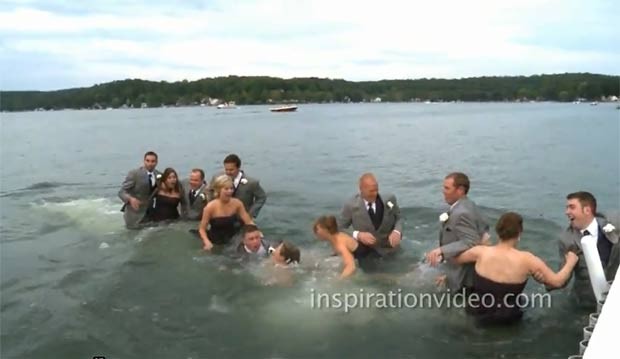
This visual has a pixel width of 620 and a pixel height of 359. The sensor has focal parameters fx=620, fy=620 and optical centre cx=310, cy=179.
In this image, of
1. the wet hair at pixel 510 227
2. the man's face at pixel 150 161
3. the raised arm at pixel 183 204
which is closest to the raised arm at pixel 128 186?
the man's face at pixel 150 161

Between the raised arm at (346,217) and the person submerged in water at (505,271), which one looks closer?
the person submerged in water at (505,271)

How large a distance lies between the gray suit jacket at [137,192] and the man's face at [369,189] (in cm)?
556

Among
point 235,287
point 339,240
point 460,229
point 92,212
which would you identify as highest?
point 460,229

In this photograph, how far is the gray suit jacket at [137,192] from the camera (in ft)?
44.8

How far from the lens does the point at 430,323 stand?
28.0 ft

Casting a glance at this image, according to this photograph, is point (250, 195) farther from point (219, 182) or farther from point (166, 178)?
point (166, 178)

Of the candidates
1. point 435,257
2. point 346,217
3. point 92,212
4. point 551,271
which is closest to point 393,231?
point 346,217

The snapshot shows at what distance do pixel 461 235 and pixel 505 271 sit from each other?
102 centimetres

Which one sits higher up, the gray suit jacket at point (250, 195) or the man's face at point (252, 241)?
the gray suit jacket at point (250, 195)

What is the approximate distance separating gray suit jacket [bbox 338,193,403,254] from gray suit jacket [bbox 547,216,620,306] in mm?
3200

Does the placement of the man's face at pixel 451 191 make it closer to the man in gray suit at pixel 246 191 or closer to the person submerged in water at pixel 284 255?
the person submerged in water at pixel 284 255

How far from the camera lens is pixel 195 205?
1335cm

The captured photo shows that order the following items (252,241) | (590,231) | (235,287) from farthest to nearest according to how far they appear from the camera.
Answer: (252,241) < (235,287) < (590,231)

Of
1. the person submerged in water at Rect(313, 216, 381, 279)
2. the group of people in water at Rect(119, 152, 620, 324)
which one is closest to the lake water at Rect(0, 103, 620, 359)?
the person submerged in water at Rect(313, 216, 381, 279)
